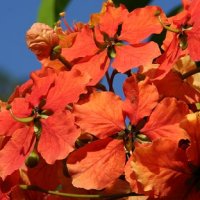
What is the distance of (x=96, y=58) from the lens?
2.35 feet

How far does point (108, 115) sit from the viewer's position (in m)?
0.67

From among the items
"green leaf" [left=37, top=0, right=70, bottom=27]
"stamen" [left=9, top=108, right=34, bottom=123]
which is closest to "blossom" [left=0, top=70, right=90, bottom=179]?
"stamen" [left=9, top=108, right=34, bottom=123]

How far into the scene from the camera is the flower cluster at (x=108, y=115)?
2.04 ft

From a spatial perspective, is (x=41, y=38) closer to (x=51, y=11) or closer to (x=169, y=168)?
(x=169, y=168)

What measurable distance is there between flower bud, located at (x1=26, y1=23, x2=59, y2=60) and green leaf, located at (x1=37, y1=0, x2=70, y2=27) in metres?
0.44

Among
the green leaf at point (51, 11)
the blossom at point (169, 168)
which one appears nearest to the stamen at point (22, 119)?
the blossom at point (169, 168)

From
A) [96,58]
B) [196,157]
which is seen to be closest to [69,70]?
[96,58]

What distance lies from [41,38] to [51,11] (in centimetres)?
47

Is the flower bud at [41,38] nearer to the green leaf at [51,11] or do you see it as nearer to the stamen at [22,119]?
the stamen at [22,119]

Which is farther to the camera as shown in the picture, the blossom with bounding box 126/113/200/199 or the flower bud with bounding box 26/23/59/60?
the flower bud with bounding box 26/23/59/60

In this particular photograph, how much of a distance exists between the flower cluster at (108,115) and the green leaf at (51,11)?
1.38ft

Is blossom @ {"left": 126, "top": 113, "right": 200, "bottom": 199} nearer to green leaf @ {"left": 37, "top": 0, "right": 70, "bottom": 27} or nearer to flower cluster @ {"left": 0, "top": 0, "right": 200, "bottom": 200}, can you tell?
flower cluster @ {"left": 0, "top": 0, "right": 200, "bottom": 200}

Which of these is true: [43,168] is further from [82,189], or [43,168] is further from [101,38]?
[101,38]

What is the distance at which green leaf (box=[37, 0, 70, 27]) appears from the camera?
118 cm
